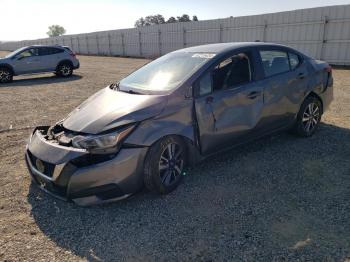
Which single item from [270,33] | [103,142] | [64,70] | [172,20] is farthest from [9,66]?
[172,20]

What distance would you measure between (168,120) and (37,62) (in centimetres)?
1332

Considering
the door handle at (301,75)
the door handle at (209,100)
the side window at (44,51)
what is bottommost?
the side window at (44,51)

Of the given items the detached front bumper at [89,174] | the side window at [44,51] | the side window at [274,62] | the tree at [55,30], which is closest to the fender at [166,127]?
the detached front bumper at [89,174]

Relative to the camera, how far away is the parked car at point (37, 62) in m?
14.5

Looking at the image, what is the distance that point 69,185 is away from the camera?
329 cm

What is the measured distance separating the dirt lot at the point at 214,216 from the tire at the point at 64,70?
11.6 metres

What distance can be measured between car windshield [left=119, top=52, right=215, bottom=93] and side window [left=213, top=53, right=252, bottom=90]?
22 centimetres

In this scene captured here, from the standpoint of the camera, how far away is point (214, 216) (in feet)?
11.1

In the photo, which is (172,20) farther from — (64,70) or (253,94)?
(253,94)

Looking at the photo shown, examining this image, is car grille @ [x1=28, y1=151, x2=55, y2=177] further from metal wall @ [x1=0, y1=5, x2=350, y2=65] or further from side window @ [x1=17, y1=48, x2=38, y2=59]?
metal wall @ [x1=0, y1=5, x2=350, y2=65]

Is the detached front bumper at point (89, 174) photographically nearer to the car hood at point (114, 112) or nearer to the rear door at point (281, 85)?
the car hood at point (114, 112)

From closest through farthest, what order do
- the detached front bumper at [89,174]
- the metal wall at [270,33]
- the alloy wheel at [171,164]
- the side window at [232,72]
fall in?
1. the detached front bumper at [89,174]
2. the alloy wheel at [171,164]
3. the side window at [232,72]
4. the metal wall at [270,33]

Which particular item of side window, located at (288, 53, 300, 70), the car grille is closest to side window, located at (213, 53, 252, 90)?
side window, located at (288, 53, 300, 70)

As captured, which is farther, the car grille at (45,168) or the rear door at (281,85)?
the rear door at (281,85)
